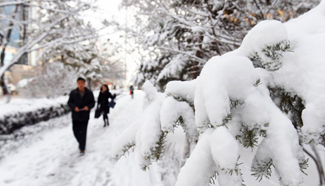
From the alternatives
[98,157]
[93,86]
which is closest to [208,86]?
[98,157]

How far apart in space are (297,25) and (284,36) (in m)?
0.54

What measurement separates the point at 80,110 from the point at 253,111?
14.3 ft

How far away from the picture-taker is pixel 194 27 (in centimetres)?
268

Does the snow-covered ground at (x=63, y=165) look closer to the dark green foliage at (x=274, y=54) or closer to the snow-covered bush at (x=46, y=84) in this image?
the dark green foliage at (x=274, y=54)

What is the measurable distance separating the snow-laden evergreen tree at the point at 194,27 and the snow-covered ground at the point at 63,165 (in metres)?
2.28

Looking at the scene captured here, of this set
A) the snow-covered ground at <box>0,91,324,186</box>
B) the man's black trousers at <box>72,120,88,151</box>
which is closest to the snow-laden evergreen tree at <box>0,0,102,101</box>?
the snow-covered ground at <box>0,91,324,186</box>

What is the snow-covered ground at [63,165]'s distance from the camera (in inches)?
132

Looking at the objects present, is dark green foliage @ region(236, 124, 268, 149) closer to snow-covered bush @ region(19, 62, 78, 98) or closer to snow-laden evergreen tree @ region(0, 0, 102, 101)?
snow-laden evergreen tree @ region(0, 0, 102, 101)

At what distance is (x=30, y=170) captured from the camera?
375cm

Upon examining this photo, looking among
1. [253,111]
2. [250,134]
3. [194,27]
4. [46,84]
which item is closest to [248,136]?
[250,134]

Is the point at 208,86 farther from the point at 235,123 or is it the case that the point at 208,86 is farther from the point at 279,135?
the point at 279,135

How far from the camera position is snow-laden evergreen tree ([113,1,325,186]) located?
0.81 meters


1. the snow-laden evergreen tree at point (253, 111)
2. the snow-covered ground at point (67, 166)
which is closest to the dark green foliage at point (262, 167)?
the snow-laden evergreen tree at point (253, 111)

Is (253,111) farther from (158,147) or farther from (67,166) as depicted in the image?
(67,166)
